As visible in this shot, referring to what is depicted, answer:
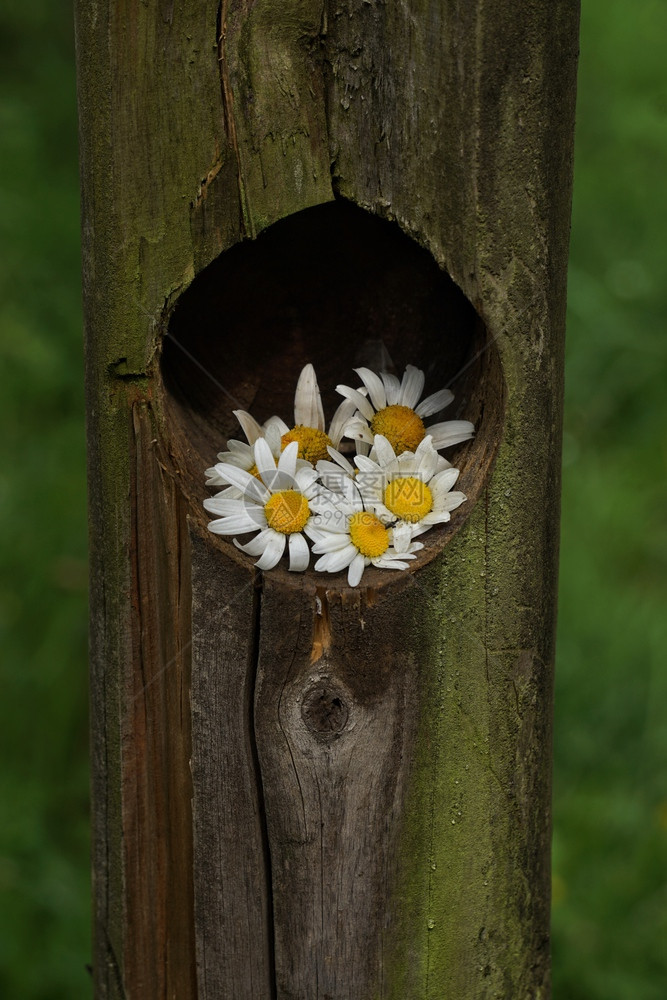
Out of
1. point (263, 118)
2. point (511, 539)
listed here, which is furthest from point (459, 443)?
point (263, 118)

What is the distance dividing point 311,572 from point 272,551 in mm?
62

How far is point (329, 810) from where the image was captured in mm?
1417

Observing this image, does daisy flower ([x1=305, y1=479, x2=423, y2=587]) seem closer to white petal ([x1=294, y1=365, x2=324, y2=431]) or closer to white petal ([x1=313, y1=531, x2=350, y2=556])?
white petal ([x1=313, y1=531, x2=350, y2=556])

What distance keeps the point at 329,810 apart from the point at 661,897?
158cm

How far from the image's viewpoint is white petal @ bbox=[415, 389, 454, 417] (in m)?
1.56

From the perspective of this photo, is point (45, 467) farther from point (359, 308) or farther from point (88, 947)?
point (359, 308)

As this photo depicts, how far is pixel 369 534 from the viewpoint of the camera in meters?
1.44

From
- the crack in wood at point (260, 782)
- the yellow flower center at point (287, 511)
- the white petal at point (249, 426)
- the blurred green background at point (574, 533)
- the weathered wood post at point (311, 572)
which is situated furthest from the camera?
the blurred green background at point (574, 533)

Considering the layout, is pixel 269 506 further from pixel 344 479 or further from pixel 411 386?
pixel 411 386

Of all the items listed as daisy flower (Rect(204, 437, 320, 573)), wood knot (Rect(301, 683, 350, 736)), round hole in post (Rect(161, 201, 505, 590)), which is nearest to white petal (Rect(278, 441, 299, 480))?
daisy flower (Rect(204, 437, 320, 573))

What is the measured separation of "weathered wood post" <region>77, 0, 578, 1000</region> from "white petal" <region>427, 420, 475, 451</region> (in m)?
0.03

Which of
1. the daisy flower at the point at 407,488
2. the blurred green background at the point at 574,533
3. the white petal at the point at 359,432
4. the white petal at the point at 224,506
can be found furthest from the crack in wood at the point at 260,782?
the blurred green background at the point at 574,533

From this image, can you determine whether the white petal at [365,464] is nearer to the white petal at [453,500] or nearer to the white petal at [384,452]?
the white petal at [384,452]

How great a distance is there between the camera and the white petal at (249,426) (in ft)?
5.19
